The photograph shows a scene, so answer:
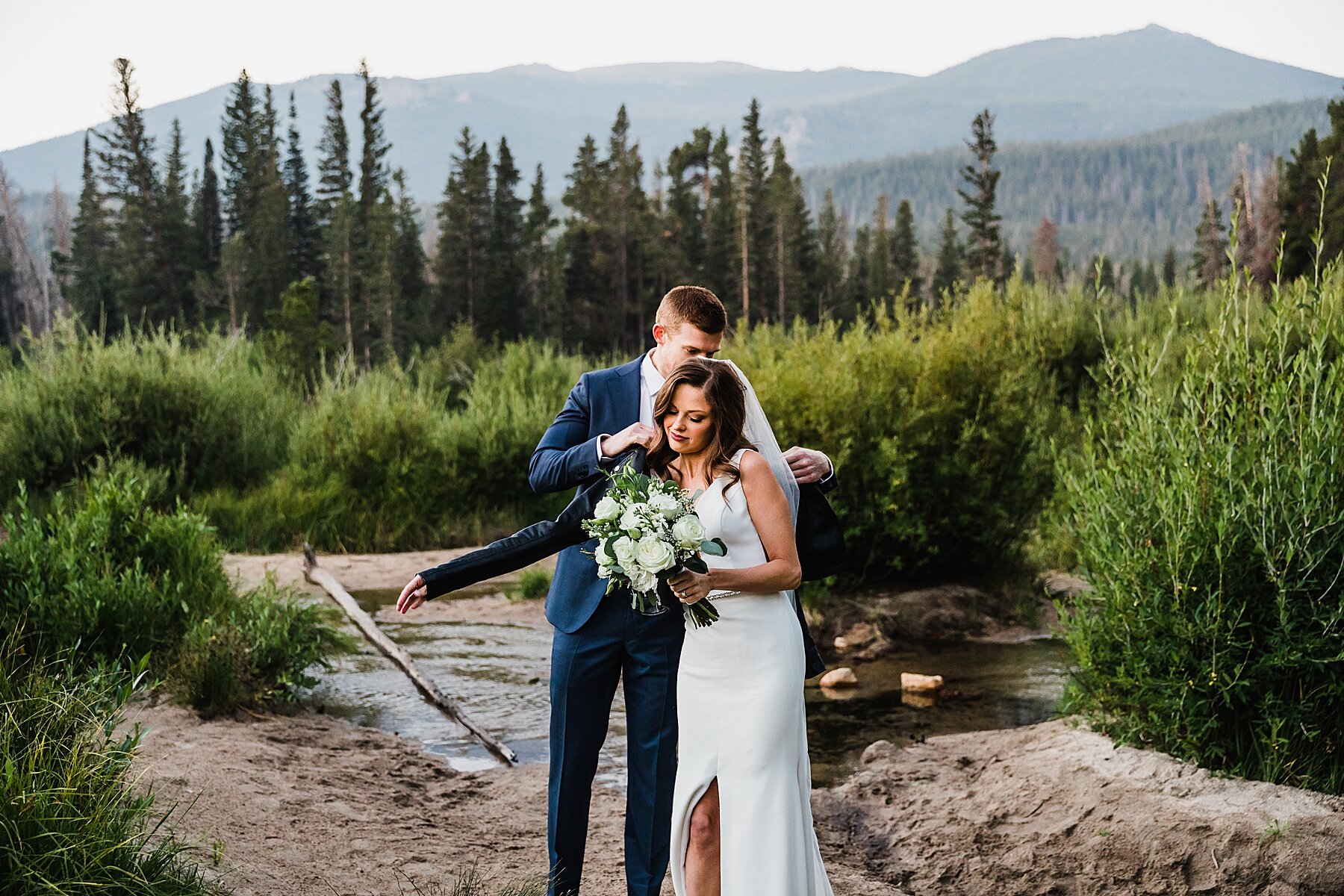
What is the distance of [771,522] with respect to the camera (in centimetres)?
372

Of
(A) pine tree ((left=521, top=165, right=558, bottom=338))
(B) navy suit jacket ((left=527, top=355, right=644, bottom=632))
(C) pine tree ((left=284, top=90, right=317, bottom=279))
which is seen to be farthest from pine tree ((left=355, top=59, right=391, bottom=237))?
(B) navy suit jacket ((left=527, top=355, right=644, bottom=632))

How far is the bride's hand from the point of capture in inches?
135

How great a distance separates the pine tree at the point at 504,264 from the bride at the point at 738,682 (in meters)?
48.3

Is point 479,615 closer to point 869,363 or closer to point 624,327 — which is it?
point 869,363

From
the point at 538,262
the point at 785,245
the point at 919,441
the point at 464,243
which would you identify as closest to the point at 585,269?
the point at 538,262

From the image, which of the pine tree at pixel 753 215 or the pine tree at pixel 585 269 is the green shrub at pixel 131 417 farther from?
the pine tree at pixel 585 269

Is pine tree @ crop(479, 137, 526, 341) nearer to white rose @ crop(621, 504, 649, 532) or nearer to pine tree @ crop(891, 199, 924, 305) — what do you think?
pine tree @ crop(891, 199, 924, 305)

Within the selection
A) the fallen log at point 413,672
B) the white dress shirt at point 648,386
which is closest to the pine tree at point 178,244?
the fallen log at point 413,672

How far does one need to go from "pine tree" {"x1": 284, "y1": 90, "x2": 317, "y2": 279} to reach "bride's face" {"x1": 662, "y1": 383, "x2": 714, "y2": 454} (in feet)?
164

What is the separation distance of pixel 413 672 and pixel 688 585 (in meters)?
5.51

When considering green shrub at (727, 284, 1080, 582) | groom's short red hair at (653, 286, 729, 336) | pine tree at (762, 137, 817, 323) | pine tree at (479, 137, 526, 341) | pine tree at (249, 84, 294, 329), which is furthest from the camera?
pine tree at (762, 137, 817, 323)

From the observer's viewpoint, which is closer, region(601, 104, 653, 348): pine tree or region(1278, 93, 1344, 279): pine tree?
region(1278, 93, 1344, 279): pine tree

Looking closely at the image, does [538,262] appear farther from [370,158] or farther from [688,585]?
[688,585]

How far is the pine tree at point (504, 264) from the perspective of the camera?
53.5 meters
